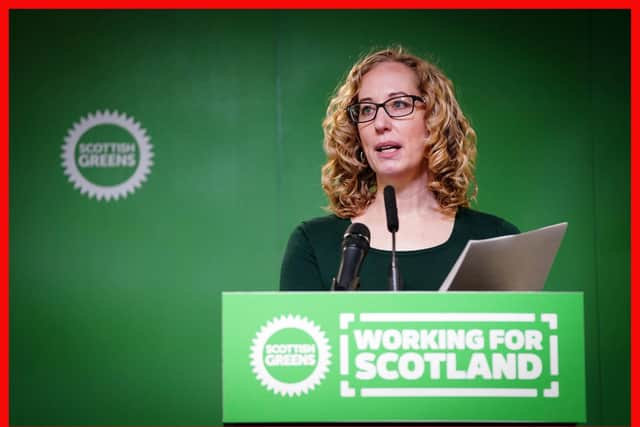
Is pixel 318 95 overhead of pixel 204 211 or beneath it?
overhead

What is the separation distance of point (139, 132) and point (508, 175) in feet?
6.14

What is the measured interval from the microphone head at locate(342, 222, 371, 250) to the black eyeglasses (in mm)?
670

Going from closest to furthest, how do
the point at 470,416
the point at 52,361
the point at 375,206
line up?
1. the point at 470,416
2. the point at 375,206
3. the point at 52,361

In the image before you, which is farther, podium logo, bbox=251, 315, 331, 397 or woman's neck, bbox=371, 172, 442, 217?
woman's neck, bbox=371, 172, 442, 217

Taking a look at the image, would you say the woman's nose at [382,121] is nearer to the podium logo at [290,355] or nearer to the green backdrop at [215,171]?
the podium logo at [290,355]

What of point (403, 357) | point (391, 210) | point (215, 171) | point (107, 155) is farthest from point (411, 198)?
point (107, 155)

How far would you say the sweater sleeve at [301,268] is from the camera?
192cm

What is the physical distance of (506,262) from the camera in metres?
1.34

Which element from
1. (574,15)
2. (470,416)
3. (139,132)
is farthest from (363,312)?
(574,15)

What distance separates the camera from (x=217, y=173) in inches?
142

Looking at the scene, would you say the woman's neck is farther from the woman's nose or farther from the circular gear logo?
the circular gear logo

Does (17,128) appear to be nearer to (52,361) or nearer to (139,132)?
(139,132)

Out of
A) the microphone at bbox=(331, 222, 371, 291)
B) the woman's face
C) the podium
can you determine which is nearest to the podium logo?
the podium

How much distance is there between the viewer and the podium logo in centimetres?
95
